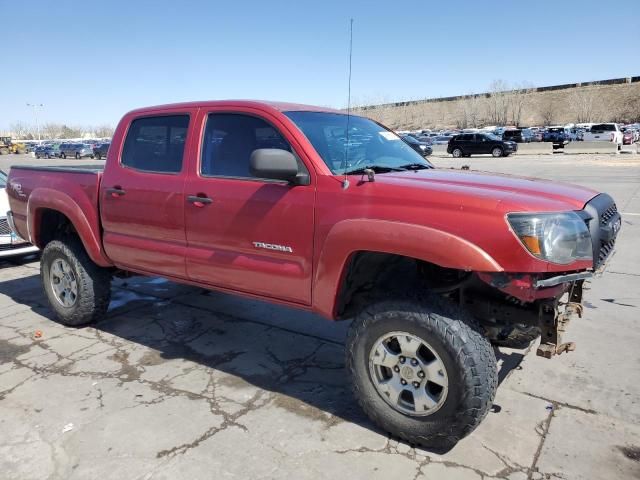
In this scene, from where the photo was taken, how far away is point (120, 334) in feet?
15.4

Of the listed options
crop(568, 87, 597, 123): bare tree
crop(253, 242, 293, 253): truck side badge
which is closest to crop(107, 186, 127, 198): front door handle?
crop(253, 242, 293, 253): truck side badge

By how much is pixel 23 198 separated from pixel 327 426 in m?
4.00

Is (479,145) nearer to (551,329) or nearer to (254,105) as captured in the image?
(254,105)

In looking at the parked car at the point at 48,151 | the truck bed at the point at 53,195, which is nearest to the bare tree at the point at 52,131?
the parked car at the point at 48,151

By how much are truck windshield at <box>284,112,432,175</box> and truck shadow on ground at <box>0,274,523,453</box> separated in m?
1.41

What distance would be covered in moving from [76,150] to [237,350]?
50.8 metres

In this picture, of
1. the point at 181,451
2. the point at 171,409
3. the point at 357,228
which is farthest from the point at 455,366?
the point at 171,409

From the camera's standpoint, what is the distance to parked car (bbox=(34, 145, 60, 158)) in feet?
170

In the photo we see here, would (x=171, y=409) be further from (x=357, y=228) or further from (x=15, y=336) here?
(x=15, y=336)

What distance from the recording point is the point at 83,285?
4.64m

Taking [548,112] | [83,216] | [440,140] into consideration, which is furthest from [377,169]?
[548,112]

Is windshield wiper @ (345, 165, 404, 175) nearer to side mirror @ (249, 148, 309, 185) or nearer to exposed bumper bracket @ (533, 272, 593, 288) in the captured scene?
side mirror @ (249, 148, 309, 185)

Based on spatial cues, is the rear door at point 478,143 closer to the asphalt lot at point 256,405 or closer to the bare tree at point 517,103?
the asphalt lot at point 256,405

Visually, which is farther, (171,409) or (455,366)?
(171,409)
